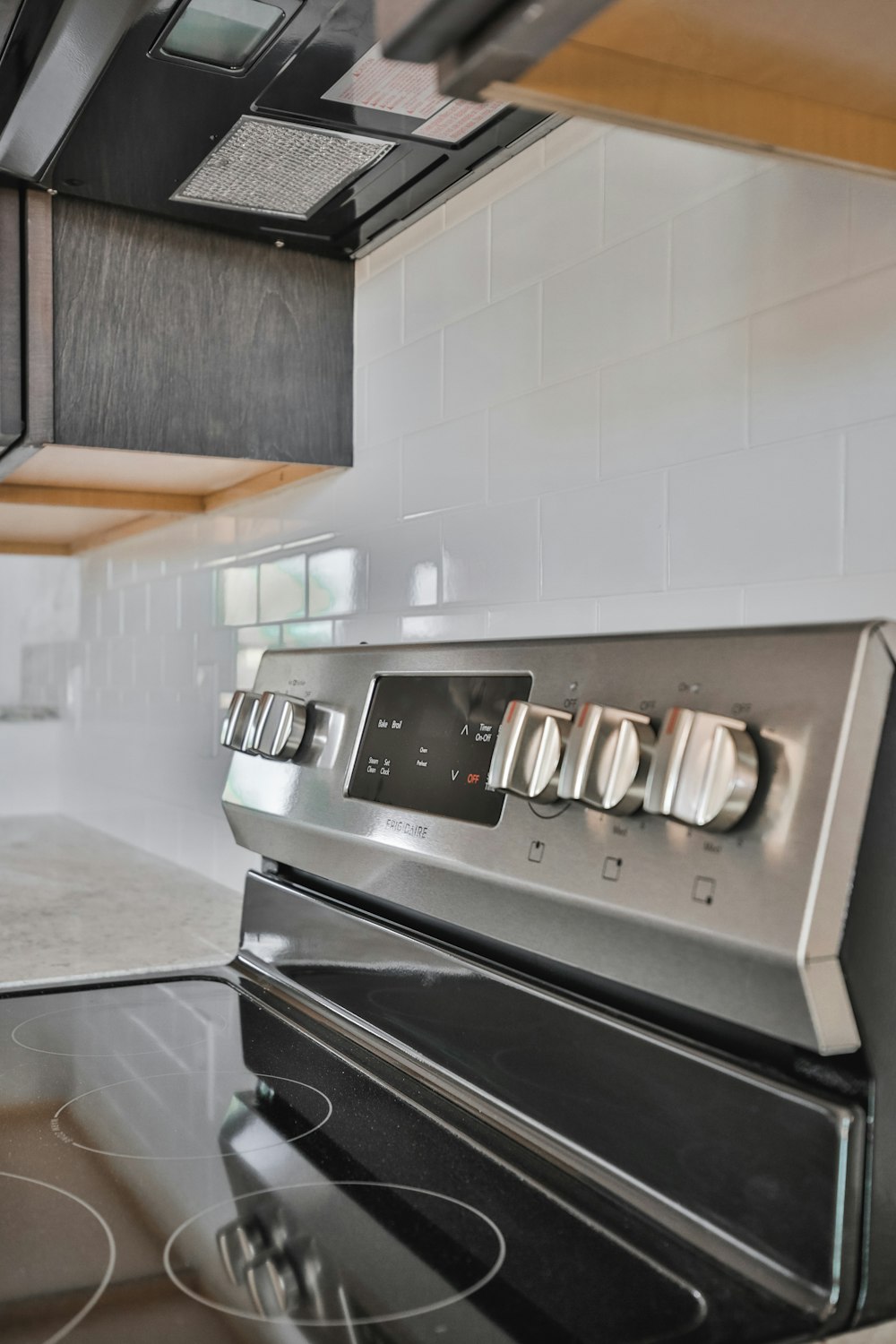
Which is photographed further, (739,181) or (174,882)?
(174,882)

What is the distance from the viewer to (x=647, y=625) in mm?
981

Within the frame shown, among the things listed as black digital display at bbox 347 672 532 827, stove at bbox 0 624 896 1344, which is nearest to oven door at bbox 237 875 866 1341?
stove at bbox 0 624 896 1344

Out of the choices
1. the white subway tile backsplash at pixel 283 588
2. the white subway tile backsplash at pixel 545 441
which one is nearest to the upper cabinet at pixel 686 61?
the white subway tile backsplash at pixel 545 441

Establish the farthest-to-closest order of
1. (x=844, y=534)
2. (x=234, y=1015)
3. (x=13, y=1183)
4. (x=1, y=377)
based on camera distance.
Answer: (x=1, y=377)
(x=234, y=1015)
(x=844, y=534)
(x=13, y=1183)

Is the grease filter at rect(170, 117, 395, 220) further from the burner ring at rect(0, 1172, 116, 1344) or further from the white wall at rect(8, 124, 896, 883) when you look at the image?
the burner ring at rect(0, 1172, 116, 1344)

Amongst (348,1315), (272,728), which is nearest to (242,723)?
(272,728)

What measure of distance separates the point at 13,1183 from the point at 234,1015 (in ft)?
1.17

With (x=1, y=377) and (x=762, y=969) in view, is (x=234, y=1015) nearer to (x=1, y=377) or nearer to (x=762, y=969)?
(x=762, y=969)

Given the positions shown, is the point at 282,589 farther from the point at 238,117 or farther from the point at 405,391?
the point at 238,117

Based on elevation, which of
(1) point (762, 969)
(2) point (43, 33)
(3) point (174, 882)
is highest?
(2) point (43, 33)

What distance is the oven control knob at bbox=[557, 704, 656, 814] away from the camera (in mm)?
648

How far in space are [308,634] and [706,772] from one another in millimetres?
1063

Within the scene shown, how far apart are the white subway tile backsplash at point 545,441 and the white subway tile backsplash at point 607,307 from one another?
0.02 metres

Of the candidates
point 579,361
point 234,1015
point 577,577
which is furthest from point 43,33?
point 234,1015
